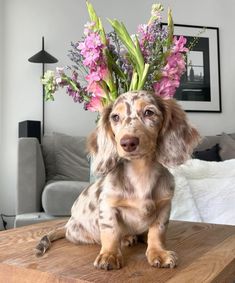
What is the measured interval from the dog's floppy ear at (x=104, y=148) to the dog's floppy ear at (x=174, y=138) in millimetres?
103

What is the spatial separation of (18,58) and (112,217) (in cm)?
295

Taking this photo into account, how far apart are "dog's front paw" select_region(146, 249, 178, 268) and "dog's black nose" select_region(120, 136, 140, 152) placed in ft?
0.75

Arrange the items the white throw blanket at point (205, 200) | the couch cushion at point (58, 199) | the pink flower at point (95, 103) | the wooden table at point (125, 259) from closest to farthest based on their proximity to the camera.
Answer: the wooden table at point (125, 259) → the pink flower at point (95, 103) → the white throw blanket at point (205, 200) → the couch cushion at point (58, 199)

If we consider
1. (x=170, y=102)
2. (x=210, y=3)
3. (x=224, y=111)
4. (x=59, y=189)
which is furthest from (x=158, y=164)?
(x=210, y=3)

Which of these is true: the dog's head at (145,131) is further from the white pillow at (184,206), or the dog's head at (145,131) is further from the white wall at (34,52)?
the white wall at (34,52)

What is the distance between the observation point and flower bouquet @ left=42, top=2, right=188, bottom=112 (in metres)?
0.99

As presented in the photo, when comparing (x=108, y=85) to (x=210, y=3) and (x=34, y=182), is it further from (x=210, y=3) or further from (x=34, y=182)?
(x=210, y=3)

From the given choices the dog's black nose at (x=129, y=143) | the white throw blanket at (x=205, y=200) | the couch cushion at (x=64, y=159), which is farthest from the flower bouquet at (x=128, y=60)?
the couch cushion at (x=64, y=159)

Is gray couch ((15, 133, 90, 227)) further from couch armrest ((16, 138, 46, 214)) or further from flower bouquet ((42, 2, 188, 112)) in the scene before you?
flower bouquet ((42, 2, 188, 112))

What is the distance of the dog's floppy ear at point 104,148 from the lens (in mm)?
852

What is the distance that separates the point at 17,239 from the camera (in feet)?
3.45

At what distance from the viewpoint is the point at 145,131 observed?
765mm

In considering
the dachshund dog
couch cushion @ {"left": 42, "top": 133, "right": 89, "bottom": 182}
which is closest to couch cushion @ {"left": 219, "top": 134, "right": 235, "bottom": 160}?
couch cushion @ {"left": 42, "top": 133, "right": 89, "bottom": 182}

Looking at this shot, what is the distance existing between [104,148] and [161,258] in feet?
0.86
